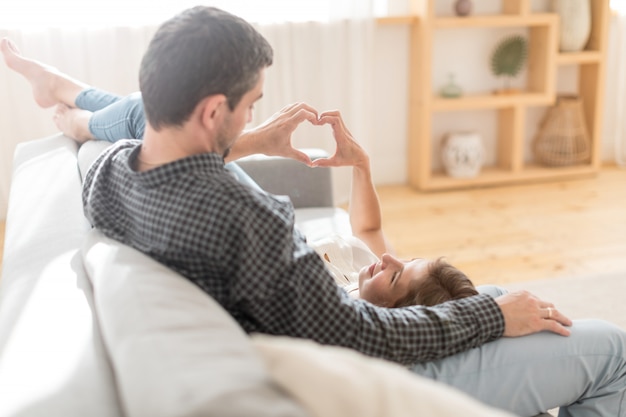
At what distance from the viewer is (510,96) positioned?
4133 mm

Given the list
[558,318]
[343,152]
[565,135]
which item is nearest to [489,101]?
[565,135]

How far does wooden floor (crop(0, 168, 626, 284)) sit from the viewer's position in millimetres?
3076

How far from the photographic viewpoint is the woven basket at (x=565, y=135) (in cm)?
425

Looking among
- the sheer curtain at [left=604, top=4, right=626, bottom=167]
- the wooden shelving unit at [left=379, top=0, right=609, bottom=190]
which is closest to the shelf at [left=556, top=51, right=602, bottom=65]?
the wooden shelving unit at [left=379, top=0, right=609, bottom=190]

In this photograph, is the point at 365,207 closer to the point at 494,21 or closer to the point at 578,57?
the point at 494,21

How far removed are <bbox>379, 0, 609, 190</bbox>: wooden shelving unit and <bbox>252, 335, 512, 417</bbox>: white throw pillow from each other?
130 inches

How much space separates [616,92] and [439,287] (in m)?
3.53

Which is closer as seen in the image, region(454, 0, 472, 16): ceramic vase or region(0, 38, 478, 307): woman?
region(0, 38, 478, 307): woman

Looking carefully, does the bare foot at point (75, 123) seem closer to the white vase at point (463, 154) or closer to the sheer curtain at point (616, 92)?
the white vase at point (463, 154)

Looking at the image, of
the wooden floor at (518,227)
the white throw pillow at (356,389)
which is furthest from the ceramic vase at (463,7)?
the white throw pillow at (356,389)

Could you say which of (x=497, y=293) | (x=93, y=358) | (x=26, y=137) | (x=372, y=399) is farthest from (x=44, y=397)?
(x=26, y=137)

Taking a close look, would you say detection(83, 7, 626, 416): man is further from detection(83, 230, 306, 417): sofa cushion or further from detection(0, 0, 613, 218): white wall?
detection(0, 0, 613, 218): white wall

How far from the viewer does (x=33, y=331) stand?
1020mm

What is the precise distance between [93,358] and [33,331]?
→ 0.39ft
